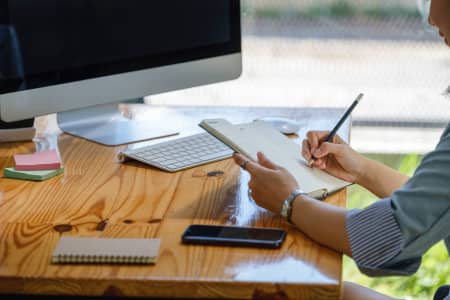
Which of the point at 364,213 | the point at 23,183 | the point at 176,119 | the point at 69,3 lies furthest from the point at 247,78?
the point at 364,213

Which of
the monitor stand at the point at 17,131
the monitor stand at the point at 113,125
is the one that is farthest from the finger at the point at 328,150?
the monitor stand at the point at 17,131

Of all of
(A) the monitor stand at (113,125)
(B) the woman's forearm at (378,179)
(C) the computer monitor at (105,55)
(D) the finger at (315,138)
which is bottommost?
(B) the woman's forearm at (378,179)

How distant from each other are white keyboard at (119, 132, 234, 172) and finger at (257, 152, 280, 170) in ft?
0.65

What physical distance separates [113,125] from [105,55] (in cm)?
20

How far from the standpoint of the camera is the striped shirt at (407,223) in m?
1.19

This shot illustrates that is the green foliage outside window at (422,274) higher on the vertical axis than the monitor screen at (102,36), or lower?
lower

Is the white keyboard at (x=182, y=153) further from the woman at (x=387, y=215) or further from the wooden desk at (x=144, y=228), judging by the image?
the woman at (x=387, y=215)

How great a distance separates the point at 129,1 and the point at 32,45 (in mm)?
230

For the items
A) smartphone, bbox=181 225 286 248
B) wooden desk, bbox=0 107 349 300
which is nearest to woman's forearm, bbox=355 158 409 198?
wooden desk, bbox=0 107 349 300

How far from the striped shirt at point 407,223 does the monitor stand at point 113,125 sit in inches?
25.8

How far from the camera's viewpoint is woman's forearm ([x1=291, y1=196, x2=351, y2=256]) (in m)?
1.24

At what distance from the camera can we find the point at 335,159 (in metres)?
1.58

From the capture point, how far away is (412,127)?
227 cm

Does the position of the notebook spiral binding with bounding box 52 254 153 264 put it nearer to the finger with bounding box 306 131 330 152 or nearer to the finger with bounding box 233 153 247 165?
the finger with bounding box 233 153 247 165
